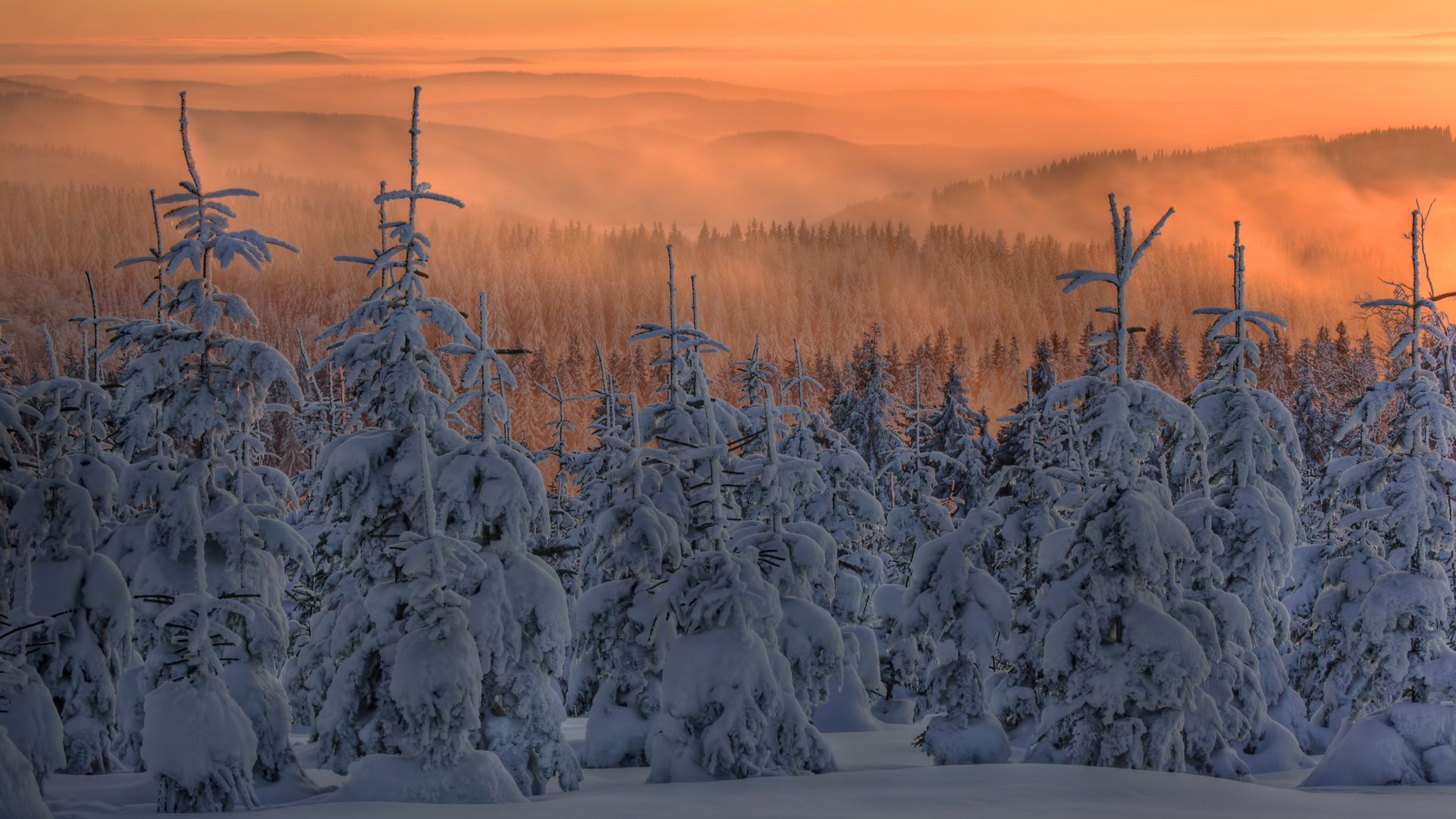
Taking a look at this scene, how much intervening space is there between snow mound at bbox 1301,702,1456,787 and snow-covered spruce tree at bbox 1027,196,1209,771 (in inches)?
152

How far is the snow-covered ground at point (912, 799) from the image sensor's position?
761 inches

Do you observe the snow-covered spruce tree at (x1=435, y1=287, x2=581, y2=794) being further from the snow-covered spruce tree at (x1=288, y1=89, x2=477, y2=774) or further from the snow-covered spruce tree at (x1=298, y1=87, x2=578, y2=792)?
the snow-covered spruce tree at (x1=288, y1=89, x2=477, y2=774)

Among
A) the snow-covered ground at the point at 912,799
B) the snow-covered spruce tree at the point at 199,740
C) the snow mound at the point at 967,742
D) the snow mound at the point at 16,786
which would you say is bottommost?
the snow mound at the point at 967,742

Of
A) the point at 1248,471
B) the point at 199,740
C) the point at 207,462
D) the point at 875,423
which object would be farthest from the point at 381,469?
the point at 875,423

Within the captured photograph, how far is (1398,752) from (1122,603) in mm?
6645

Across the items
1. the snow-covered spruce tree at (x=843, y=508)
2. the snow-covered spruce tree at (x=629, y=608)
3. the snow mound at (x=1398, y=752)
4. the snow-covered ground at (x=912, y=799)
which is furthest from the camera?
the snow-covered spruce tree at (x=843, y=508)

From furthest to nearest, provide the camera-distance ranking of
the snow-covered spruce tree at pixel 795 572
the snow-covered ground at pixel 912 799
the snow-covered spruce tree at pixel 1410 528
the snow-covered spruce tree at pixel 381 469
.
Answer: the snow-covered spruce tree at pixel 1410 528, the snow-covered spruce tree at pixel 795 572, the snow-covered spruce tree at pixel 381 469, the snow-covered ground at pixel 912 799

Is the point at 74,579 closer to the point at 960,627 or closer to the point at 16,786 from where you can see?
the point at 16,786

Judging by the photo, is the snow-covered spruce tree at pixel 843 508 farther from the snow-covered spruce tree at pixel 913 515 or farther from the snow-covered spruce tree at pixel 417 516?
the snow-covered spruce tree at pixel 417 516

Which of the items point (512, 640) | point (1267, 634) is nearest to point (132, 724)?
point (512, 640)

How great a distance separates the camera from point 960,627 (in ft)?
90.4

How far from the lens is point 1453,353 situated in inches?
1323

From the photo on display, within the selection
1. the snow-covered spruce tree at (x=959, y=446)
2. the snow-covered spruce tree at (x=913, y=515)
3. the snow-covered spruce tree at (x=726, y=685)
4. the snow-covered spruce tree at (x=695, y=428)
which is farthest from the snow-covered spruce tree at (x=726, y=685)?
the snow-covered spruce tree at (x=959, y=446)

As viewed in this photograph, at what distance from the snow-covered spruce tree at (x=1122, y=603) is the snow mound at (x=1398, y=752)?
152 inches
